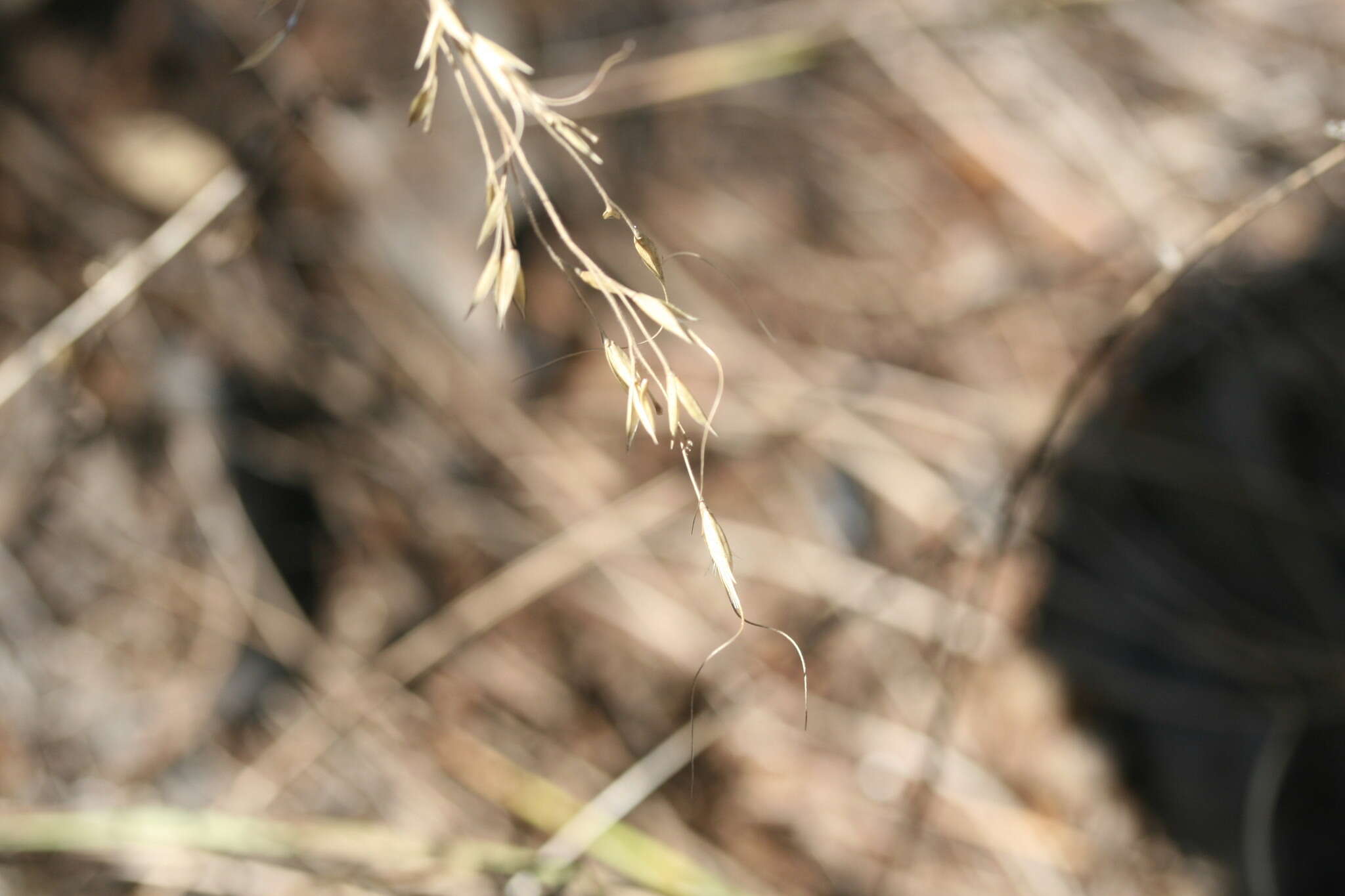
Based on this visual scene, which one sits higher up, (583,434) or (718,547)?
(583,434)

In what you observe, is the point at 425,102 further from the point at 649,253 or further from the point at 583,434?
the point at 583,434

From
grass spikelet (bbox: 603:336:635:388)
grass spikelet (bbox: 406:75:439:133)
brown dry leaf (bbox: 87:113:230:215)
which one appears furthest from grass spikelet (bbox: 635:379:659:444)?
brown dry leaf (bbox: 87:113:230:215)

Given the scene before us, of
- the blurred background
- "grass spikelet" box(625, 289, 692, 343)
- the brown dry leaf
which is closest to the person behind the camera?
"grass spikelet" box(625, 289, 692, 343)

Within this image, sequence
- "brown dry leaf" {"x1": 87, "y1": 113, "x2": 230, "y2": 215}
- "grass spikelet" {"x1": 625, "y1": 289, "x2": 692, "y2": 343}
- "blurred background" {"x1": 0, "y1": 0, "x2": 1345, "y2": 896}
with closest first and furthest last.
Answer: "grass spikelet" {"x1": 625, "y1": 289, "x2": 692, "y2": 343} → "blurred background" {"x1": 0, "y1": 0, "x2": 1345, "y2": 896} → "brown dry leaf" {"x1": 87, "y1": 113, "x2": 230, "y2": 215}

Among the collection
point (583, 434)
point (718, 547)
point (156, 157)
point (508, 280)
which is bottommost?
point (718, 547)

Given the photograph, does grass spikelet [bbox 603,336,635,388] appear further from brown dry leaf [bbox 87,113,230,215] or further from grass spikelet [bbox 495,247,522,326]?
brown dry leaf [bbox 87,113,230,215]

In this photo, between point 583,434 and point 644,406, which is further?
point 583,434

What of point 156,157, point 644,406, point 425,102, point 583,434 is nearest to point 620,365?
point 644,406

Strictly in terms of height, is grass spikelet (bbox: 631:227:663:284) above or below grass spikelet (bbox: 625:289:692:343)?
above
